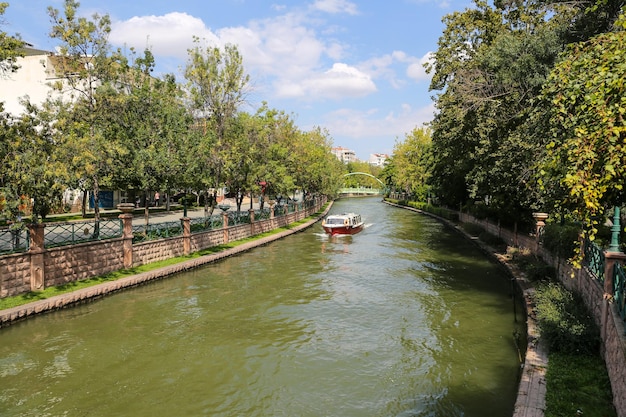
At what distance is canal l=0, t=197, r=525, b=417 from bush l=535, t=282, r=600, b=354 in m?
1.29

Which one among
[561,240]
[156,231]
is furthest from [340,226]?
[561,240]

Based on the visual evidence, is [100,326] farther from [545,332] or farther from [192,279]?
[545,332]

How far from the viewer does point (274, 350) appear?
45.4ft

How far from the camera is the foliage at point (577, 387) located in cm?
851

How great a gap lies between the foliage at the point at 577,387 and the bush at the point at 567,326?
9.9 inches

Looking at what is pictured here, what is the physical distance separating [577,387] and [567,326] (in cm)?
268

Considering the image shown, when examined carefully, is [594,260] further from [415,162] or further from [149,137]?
[415,162]

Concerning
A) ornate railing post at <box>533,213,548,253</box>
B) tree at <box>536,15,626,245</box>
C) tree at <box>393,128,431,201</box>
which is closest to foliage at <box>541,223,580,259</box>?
ornate railing post at <box>533,213,548,253</box>

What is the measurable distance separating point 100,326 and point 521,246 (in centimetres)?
2270

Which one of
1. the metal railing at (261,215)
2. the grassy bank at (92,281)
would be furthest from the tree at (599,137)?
the metal railing at (261,215)

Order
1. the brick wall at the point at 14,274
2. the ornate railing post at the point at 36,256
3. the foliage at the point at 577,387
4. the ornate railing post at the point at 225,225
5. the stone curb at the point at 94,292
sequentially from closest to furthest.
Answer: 1. the foliage at the point at 577,387
2. the stone curb at the point at 94,292
3. the brick wall at the point at 14,274
4. the ornate railing post at the point at 36,256
5. the ornate railing post at the point at 225,225

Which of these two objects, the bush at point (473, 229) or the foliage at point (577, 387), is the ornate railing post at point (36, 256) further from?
the bush at point (473, 229)

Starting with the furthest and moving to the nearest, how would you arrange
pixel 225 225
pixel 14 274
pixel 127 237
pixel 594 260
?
pixel 225 225
pixel 127 237
pixel 14 274
pixel 594 260

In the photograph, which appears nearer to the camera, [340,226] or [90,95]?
[90,95]
